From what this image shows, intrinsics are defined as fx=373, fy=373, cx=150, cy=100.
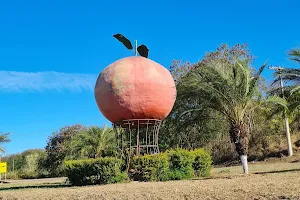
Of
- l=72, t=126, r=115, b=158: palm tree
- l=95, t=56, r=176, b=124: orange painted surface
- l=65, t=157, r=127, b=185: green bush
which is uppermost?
l=95, t=56, r=176, b=124: orange painted surface

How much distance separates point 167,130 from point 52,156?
13.5 m

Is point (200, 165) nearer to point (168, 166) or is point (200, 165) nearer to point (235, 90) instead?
point (168, 166)

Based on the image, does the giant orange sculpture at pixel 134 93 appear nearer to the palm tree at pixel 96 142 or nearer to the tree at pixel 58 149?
the palm tree at pixel 96 142

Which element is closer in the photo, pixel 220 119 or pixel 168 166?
pixel 168 166

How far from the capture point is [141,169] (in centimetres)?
1619

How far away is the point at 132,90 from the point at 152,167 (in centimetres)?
349

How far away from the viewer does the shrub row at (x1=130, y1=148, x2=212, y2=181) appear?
16.1 m

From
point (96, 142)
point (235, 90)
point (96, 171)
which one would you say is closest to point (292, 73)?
point (235, 90)

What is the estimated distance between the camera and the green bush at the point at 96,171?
16156 mm

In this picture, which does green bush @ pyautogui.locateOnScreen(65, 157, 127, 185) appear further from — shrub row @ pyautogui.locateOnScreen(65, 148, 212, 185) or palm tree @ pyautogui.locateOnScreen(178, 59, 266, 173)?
palm tree @ pyautogui.locateOnScreen(178, 59, 266, 173)

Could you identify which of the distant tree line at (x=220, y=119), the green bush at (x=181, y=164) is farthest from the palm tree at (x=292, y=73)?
the green bush at (x=181, y=164)

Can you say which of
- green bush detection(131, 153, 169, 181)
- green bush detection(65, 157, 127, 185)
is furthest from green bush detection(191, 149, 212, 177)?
green bush detection(65, 157, 127, 185)

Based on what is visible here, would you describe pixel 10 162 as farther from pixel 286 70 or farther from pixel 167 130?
pixel 286 70

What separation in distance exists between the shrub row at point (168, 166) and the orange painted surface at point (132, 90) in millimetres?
2111
